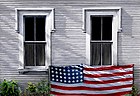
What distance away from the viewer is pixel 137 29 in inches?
482

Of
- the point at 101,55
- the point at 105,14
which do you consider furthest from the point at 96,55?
the point at 105,14

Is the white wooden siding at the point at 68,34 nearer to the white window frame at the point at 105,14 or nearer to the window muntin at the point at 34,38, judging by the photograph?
the white window frame at the point at 105,14

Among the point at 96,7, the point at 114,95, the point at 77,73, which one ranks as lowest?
the point at 114,95

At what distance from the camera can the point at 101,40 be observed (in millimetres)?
12422

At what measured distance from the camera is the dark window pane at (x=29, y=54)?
40.9ft

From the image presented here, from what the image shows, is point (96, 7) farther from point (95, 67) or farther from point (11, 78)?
point (11, 78)

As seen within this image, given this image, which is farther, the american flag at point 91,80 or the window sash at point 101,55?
the window sash at point 101,55

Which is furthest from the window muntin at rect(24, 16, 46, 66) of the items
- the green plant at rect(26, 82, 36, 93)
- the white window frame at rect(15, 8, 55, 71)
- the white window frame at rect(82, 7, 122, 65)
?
the white window frame at rect(82, 7, 122, 65)

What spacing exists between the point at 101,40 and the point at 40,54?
8.48 feet

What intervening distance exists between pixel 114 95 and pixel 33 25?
14.3ft

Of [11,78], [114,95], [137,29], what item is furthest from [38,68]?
[137,29]

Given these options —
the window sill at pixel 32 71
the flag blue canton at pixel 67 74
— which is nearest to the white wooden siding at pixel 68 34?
the window sill at pixel 32 71

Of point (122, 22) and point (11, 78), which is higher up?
point (122, 22)

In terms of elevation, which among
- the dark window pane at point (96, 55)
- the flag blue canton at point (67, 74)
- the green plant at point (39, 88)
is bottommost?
the green plant at point (39, 88)
